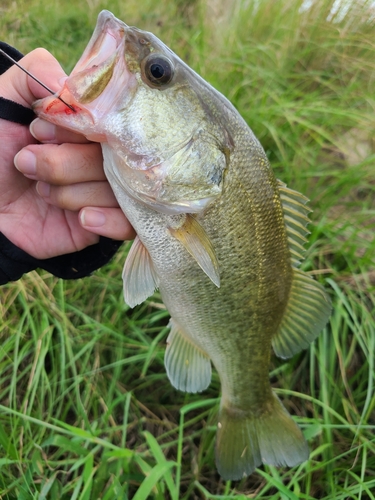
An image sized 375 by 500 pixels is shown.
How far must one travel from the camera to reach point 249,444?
5.00ft

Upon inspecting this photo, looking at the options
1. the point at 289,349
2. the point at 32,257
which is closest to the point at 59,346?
the point at 32,257

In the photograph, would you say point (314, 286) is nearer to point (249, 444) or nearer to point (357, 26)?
point (249, 444)

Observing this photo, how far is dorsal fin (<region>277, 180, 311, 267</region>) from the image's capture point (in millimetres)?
1336

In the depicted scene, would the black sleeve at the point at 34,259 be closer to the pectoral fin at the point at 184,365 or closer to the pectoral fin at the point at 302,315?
the pectoral fin at the point at 184,365

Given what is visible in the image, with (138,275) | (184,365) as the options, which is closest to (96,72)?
(138,275)

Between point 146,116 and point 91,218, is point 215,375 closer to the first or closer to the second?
point 91,218

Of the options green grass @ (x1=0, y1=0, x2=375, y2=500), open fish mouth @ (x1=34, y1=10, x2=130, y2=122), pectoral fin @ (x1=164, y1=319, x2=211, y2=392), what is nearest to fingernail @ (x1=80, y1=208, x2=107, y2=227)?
open fish mouth @ (x1=34, y1=10, x2=130, y2=122)

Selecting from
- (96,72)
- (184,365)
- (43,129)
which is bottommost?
(184,365)

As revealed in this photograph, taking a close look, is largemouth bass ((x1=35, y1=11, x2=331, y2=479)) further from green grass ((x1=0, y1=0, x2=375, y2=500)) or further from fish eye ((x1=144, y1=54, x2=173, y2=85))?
green grass ((x1=0, y1=0, x2=375, y2=500))

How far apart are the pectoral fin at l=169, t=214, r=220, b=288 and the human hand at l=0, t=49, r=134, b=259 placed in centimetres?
23

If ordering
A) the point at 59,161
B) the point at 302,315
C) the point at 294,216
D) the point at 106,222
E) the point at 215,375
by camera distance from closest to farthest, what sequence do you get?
the point at 59,161 → the point at 106,222 → the point at 294,216 → the point at 302,315 → the point at 215,375

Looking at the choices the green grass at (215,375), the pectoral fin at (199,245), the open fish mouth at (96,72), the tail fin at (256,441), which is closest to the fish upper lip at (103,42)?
the open fish mouth at (96,72)

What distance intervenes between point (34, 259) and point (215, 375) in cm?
109

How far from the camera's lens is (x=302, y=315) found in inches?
58.9
